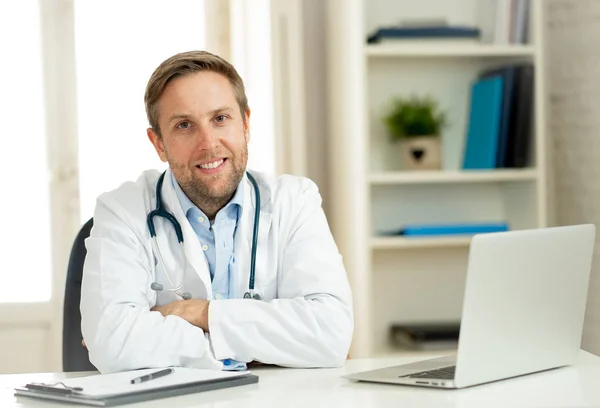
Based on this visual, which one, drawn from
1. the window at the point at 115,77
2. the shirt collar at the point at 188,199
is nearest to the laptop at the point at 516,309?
the shirt collar at the point at 188,199

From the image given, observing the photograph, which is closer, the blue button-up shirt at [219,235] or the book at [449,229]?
the blue button-up shirt at [219,235]

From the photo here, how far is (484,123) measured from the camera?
327 centimetres

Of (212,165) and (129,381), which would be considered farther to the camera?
(212,165)

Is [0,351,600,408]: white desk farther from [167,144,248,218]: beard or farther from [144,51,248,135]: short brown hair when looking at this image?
[144,51,248,135]: short brown hair

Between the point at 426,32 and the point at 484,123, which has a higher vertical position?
the point at 426,32

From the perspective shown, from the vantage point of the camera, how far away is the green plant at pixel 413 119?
10.7ft

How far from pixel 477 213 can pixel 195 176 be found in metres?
1.70

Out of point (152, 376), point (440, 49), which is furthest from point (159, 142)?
point (440, 49)

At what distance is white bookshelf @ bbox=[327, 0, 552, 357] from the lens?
321 cm

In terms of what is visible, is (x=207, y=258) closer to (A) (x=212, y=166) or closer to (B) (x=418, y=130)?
(A) (x=212, y=166)

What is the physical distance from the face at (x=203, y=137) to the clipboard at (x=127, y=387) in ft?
1.83

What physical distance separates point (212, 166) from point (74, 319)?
0.47m

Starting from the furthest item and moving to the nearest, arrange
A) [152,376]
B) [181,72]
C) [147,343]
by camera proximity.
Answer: [181,72]
[147,343]
[152,376]

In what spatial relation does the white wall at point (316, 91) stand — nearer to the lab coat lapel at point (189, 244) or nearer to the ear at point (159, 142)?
the ear at point (159, 142)
